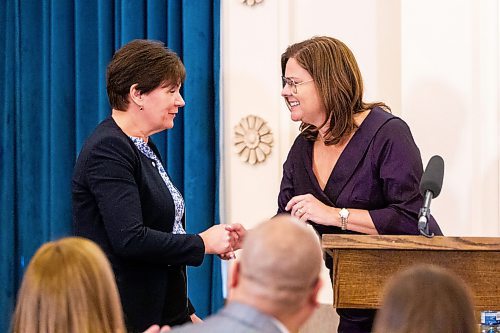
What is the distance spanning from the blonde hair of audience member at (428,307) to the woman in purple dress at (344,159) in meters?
1.46

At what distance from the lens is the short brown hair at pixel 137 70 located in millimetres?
3256

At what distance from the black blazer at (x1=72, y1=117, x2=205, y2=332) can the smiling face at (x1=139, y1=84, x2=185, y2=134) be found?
0.13m

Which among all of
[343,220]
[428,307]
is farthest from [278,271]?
[343,220]

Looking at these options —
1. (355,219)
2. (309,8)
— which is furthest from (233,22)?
(355,219)

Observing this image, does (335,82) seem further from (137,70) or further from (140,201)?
(140,201)

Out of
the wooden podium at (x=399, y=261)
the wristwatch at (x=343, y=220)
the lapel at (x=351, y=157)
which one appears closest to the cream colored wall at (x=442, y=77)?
the lapel at (x=351, y=157)

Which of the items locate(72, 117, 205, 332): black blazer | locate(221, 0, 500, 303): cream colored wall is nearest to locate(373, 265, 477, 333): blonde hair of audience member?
locate(72, 117, 205, 332): black blazer

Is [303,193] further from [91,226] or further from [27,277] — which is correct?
[27,277]

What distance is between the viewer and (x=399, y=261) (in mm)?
2762

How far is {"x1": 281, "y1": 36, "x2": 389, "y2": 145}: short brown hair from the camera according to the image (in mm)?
3465

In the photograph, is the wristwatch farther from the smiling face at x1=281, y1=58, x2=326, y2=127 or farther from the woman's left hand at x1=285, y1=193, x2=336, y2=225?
the smiling face at x1=281, y1=58, x2=326, y2=127

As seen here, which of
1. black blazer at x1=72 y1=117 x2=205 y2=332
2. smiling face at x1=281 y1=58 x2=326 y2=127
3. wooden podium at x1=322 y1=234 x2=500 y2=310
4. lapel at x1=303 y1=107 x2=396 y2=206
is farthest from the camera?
smiling face at x1=281 y1=58 x2=326 y2=127

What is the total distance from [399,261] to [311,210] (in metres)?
0.58

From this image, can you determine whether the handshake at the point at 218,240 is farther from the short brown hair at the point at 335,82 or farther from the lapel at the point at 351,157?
the short brown hair at the point at 335,82
